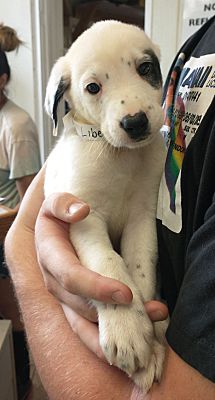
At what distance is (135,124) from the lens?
0.72 metres

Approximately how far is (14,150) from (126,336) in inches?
73.5

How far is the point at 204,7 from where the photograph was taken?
6.23 feet

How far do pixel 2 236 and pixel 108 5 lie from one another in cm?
257

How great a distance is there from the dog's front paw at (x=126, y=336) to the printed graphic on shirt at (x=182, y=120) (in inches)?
5.5

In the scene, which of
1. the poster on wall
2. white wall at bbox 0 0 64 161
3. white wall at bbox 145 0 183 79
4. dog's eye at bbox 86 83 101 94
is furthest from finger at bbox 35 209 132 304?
white wall at bbox 0 0 64 161

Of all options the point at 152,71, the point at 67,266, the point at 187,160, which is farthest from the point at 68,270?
the point at 152,71

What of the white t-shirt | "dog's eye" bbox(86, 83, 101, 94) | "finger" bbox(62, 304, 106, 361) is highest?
"dog's eye" bbox(86, 83, 101, 94)

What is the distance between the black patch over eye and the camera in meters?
0.81

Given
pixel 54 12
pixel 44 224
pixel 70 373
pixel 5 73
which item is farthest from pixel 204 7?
pixel 70 373

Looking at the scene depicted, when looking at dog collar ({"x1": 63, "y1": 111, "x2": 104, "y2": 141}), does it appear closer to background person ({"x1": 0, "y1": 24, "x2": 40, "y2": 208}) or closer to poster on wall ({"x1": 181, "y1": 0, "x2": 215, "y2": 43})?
poster on wall ({"x1": 181, "y1": 0, "x2": 215, "y2": 43})

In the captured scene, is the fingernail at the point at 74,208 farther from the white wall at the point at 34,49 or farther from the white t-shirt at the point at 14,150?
the white wall at the point at 34,49

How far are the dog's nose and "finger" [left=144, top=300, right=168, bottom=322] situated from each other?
0.29 m

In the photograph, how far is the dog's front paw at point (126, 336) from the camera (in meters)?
0.54

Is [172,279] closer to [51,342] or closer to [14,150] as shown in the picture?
[51,342]
